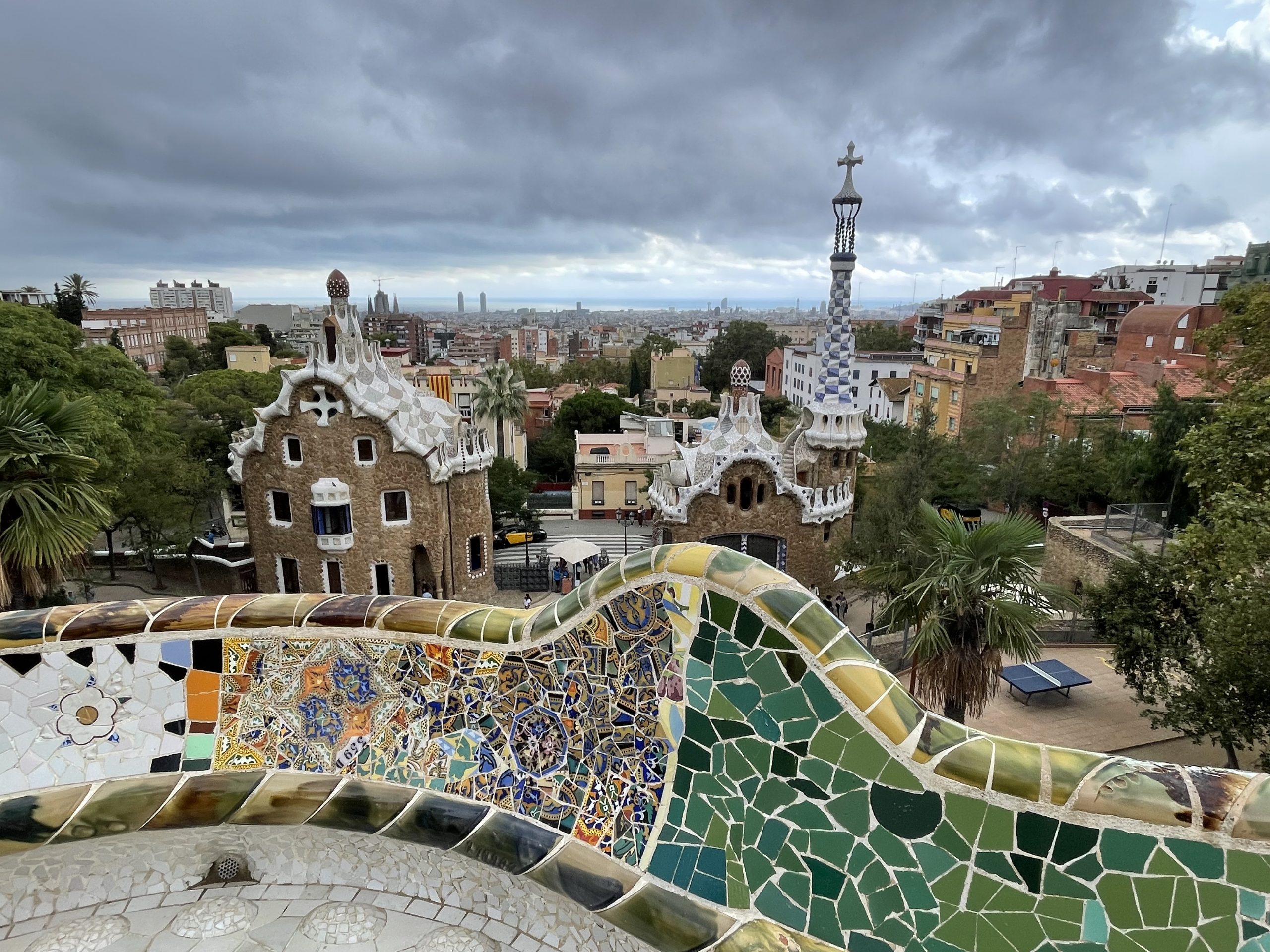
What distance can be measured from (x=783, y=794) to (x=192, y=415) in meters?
25.1

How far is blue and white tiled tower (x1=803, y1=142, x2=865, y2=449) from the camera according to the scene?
15680mm

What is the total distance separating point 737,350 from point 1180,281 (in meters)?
30.7

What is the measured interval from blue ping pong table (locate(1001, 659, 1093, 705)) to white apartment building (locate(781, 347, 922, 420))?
104 ft

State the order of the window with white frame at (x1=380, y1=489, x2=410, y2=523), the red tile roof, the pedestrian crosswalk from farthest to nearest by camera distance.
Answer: the red tile roof < the pedestrian crosswalk < the window with white frame at (x1=380, y1=489, x2=410, y2=523)

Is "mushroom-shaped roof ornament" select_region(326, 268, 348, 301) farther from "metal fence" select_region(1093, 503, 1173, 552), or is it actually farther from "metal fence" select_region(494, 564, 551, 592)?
"metal fence" select_region(1093, 503, 1173, 552)

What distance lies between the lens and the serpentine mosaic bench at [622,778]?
3.04 metres

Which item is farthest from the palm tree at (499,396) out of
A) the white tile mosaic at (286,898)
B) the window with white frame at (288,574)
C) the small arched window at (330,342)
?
the white tile mosaic at (286,898)

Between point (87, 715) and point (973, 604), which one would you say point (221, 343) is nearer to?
point (87, 715)

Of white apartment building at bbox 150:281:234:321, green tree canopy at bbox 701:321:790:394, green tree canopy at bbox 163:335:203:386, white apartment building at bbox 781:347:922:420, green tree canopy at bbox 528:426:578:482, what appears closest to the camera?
green tree canopy at bbox 528:426:578:482

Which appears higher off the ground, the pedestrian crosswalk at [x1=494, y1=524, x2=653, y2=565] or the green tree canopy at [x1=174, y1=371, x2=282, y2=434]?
the green tree canopy at [x1=174, y1=371, x2=282, y2=434]

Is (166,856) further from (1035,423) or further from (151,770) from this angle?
(1035,423)

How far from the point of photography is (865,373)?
4531cm

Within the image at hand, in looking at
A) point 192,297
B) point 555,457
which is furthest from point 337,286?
point 192,297

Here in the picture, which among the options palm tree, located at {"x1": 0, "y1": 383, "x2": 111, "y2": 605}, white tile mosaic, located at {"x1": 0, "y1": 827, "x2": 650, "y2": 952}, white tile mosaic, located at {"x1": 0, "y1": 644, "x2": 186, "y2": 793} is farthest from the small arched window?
white tile mosaic, located at {"x1": 0, "y1": 827, "x2": 650, "y2": 952}
